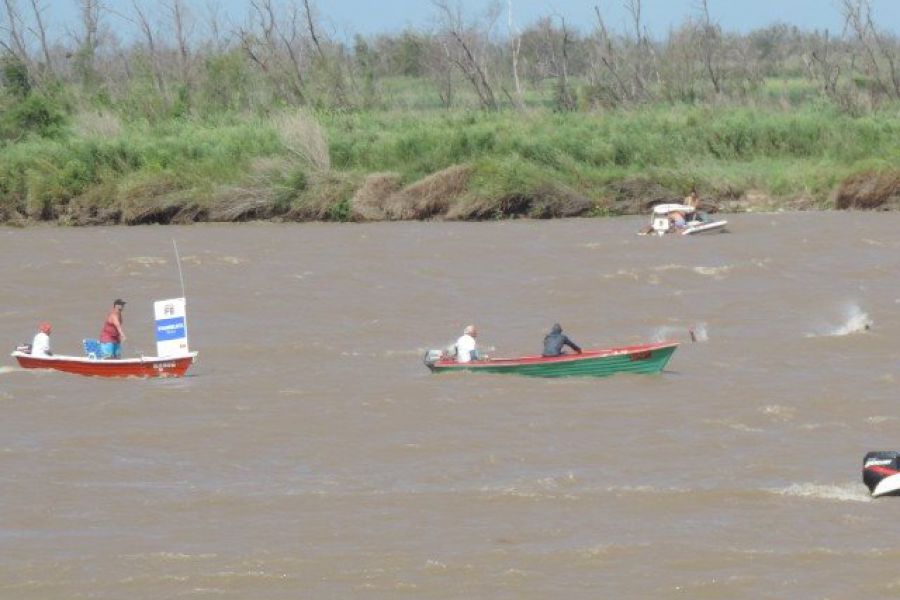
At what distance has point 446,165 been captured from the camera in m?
47.3

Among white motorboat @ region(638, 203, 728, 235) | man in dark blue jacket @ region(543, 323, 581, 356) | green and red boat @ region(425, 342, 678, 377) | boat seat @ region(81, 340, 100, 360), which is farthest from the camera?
white motorboat @ region(638, 203, 728, 235)

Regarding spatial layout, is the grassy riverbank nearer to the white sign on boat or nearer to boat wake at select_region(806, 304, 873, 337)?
boat wake at select_region(806, 304, 873, 337)

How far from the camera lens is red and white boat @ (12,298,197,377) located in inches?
944

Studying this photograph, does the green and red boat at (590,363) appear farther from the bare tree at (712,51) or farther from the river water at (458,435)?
the bare tree at (712,51)

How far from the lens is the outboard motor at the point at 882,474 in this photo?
16.4 m

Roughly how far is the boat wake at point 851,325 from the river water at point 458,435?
9 centimetres

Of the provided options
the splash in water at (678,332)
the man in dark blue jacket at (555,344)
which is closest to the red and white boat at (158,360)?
the man in dark blue jacket at (555,344)

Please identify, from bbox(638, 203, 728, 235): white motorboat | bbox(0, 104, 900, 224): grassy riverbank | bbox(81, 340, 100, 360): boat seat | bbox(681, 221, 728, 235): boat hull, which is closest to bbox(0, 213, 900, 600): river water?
bbox(81, 340, 100, 360): boat seat

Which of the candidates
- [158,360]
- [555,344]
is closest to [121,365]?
[158,360]

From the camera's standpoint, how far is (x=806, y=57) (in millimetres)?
77062

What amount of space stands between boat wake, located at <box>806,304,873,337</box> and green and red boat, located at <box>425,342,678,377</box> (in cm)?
428

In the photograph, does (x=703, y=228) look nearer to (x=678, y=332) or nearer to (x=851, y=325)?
(x=678, y=332)

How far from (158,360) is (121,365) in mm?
602

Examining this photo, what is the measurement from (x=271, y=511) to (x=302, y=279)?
17.7 metres
